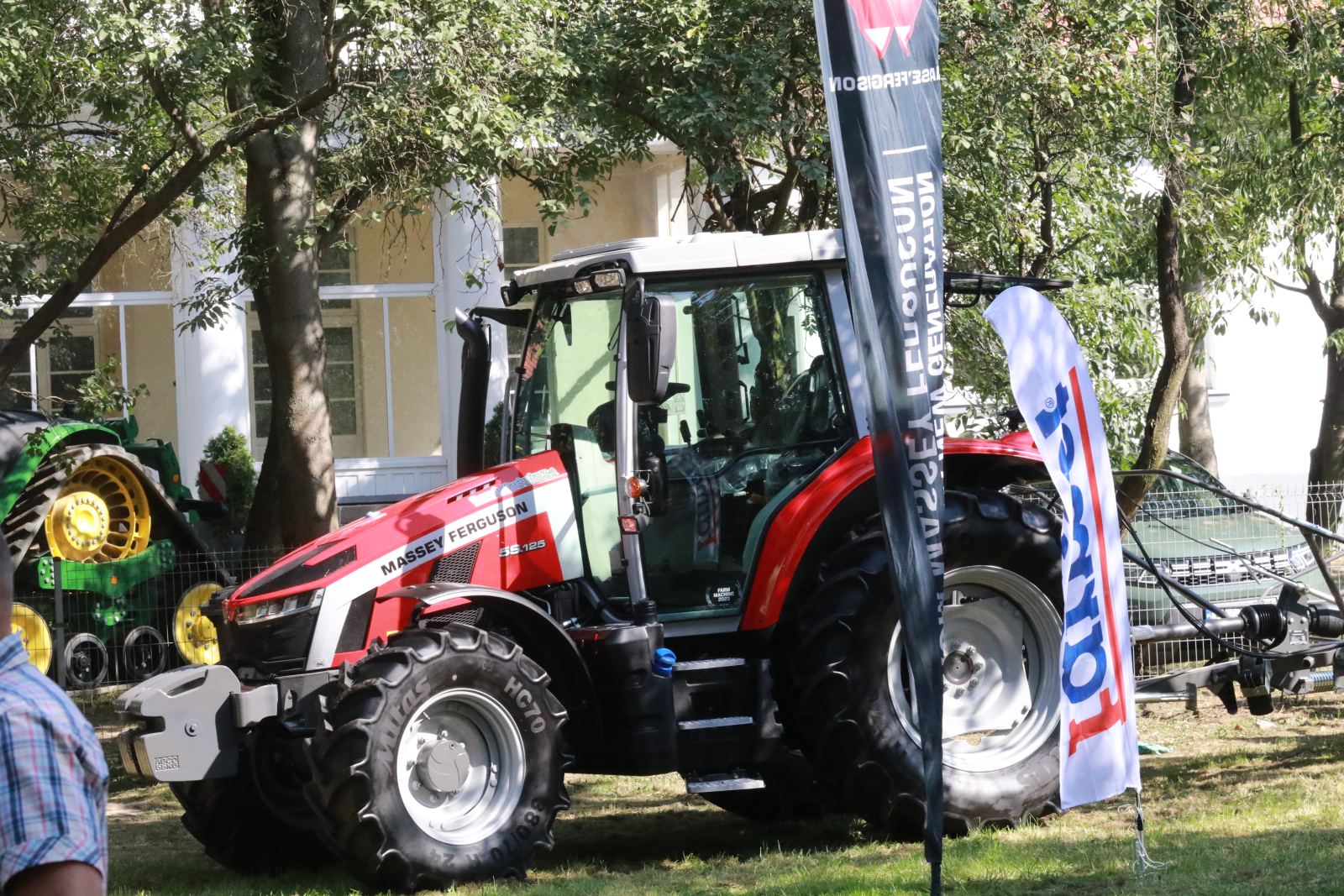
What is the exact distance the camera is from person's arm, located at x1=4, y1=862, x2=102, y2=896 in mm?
2246

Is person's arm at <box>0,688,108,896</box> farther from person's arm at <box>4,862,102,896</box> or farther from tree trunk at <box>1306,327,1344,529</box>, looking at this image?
tree trunk at <box>1306,327,1344,529</box>

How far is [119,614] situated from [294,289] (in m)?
3.49

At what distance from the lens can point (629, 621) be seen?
693 cm

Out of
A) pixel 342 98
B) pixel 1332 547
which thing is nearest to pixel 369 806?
pixel 342 98

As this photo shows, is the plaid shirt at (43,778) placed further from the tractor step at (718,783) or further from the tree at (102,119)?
the tree at (102,119)

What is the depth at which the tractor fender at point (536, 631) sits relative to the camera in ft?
21.4

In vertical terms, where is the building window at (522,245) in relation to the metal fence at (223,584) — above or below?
above

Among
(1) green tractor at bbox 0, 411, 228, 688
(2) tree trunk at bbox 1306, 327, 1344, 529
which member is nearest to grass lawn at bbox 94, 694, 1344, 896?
(1) green tractor at bbox 0, 411, 228, 688

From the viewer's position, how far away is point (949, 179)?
1182cm

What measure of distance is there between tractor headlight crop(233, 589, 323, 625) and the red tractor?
0.06 ft

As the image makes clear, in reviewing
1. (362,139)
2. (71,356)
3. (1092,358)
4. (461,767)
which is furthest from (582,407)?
(71,356)

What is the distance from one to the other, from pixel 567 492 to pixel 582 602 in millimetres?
482

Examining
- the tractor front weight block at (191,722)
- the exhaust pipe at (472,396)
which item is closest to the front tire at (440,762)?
the tractor front weight block at (191,722)

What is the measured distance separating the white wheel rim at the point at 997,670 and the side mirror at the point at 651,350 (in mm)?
1751
